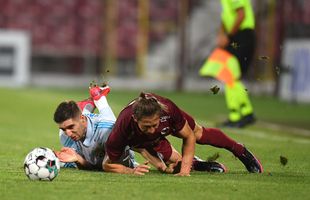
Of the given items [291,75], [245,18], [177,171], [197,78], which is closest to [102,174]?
[177,171]

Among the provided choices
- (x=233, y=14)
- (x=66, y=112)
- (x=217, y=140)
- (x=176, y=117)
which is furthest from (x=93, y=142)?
(x=233, y=14)

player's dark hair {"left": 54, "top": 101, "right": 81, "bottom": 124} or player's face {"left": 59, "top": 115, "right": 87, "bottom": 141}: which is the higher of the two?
player's dark hair {"left": 54, "top": 101, "right": 81, "bottom": 124}

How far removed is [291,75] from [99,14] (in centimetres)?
975

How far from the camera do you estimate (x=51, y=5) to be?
34781 mm

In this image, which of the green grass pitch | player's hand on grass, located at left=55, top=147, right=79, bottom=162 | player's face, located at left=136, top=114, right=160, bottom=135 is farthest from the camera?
player's hand on grass, located at left=55, top=147, right=79, bottom=162

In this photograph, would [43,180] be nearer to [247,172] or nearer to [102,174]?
[102,174]

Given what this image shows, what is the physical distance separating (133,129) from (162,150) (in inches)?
29.3

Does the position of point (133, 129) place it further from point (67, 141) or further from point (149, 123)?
point (67, 141)

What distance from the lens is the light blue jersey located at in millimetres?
10070

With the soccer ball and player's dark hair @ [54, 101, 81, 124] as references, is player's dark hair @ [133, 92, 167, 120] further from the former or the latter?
the soccer ball

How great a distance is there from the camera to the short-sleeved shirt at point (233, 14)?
17891 mm

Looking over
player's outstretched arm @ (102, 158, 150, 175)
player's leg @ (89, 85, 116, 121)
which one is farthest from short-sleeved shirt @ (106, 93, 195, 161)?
player's leg @ (89, 85, 116, 121)

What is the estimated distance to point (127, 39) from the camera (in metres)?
34.2

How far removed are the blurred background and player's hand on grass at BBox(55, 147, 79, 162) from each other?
2222 cm
